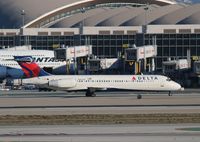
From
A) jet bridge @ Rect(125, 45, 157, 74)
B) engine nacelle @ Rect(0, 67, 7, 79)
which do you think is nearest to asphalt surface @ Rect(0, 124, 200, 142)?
jet bridge @ Rect(125, 45, 157, 74)

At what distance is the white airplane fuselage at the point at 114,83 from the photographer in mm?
100188

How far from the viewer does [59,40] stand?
170875mm

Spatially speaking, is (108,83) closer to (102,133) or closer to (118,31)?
(102,133)

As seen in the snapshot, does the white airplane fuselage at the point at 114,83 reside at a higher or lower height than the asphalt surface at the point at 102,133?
higher

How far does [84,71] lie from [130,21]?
36581 mm

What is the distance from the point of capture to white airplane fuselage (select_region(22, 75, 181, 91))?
100 m

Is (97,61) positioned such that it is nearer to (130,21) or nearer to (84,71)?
(84,71)

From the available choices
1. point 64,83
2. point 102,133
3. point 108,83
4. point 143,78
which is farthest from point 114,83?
point 102,133

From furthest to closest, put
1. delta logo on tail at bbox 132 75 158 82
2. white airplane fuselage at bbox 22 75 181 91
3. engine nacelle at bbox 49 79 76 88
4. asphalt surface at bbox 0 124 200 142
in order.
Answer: engine nacelle at bbox 49 79 76 88, delta logo on tail at bbox 132 75 158 82, white airplane fuselage at bbox 22 75 181 91, asphalt surface at bbox 0 124 200 142

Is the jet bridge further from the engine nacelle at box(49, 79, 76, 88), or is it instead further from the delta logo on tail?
the engine nacelle at box(49, 79, 76, 88)

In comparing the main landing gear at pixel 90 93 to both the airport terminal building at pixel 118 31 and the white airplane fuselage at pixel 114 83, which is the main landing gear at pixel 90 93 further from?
the airport terminal building at pixel 118 31

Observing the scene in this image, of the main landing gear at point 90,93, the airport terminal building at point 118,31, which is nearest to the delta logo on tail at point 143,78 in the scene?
the main landing gear at point 90,93

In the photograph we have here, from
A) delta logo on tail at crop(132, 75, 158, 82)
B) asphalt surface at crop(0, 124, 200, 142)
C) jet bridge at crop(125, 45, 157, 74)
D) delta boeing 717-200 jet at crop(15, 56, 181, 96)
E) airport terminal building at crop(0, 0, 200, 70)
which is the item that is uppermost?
airport terminal building at crop(0, 0, 200, 70)

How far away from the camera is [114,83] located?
332ft
